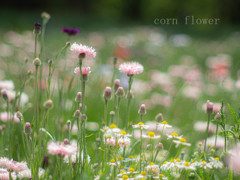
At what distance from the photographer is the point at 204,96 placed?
2793mm

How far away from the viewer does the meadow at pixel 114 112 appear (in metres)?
0.95

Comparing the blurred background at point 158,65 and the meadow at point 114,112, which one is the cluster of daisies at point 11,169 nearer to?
the meadow at point 114,112

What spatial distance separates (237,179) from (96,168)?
0.44m

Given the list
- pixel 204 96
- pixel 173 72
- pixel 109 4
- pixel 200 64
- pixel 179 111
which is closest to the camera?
pixel 179 111

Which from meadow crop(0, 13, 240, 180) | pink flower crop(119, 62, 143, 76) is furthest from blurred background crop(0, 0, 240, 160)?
pink flower crop(119, 62, 143, 76)

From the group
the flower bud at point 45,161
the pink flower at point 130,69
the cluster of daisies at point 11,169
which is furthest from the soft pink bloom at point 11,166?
the pink flower at point 130,69

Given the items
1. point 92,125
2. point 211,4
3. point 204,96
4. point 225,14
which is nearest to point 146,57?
point 204,96

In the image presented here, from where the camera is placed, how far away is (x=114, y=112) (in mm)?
1215

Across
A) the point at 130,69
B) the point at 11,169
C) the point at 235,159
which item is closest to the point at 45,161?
the point at 11,169

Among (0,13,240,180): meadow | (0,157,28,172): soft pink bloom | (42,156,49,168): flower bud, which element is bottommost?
(42,156,49,168): flower bud

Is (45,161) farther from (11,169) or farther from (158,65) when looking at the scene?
(158,65)

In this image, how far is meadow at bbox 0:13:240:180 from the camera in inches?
37.4

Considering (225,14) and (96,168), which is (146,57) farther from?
(225,14)

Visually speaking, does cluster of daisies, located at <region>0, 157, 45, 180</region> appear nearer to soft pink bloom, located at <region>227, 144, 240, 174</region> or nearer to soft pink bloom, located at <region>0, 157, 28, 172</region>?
soft pink bloom, located at <region>0, 157, 28, 172</region>
